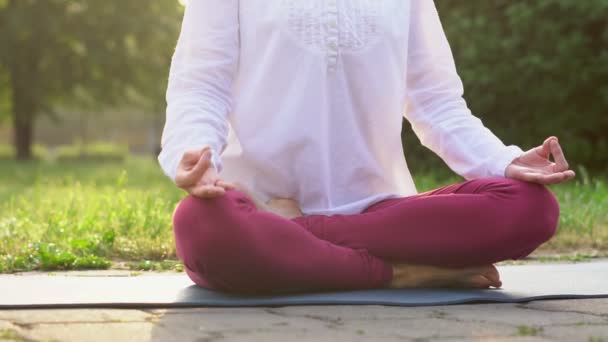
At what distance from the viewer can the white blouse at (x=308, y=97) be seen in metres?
2.96

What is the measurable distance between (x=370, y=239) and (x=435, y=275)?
24cm

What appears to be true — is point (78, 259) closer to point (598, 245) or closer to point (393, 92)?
point (393, 92)

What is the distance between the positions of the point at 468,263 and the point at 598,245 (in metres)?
1.60

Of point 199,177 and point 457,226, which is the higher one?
point 199,177

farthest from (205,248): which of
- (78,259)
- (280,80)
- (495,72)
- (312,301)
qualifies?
(495,72)

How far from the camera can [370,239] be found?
9.71 feet

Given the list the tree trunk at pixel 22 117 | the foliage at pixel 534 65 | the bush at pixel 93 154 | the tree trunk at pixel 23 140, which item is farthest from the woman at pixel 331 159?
the bush at pixel 93 154

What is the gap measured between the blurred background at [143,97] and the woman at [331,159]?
1.04 metres

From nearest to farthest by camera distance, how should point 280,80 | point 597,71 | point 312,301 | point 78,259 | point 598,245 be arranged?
point 312,301, point 280,80, point 78,259, point 598,245, point 597,71

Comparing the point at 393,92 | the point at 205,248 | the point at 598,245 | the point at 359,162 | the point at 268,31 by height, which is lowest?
the point at 598,245

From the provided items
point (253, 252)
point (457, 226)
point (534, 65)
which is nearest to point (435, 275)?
point (457, 226)

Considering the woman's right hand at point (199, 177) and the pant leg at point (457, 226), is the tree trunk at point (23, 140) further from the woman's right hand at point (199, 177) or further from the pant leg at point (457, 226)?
the woman's right hand at point (199, 177)

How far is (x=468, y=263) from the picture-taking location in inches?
118

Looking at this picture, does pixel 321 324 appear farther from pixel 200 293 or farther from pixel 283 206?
pixel 283 206
